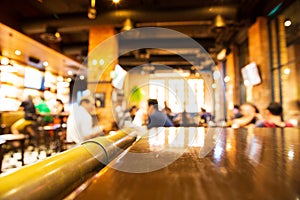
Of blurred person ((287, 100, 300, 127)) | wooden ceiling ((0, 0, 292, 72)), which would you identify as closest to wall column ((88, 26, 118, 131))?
wooden ceiling ((0, 0, 292, 72))

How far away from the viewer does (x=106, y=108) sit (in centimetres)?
563

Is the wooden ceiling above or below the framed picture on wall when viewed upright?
above

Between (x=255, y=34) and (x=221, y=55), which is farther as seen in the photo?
(x=221, y=55)

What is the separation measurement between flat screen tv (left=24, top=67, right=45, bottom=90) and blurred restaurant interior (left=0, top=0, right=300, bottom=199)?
6cm

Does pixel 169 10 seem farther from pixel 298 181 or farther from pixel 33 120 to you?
pixel 298 181

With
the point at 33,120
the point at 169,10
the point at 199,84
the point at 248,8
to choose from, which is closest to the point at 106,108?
the point at 33,120

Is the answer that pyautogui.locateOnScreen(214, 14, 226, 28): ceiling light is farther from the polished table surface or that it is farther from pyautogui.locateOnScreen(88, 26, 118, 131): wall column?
the polished table surface

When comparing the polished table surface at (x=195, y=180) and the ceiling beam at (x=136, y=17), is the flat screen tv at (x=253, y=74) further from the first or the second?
the polished table surface at (x=195, y=180)

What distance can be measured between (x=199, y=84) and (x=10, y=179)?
12.6 meters

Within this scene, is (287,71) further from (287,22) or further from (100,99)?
(100,99)

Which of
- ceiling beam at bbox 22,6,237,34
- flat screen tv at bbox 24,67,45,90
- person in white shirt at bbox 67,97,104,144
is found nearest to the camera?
person in white shirt at bbox 67,97,104,144

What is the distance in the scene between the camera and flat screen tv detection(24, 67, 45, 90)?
822 centimetres

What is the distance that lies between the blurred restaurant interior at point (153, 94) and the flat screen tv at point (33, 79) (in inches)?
2.2

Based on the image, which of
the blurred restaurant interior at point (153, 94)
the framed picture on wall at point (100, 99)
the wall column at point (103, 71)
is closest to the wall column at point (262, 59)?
the blurred restaurant interior at point (153, 94)
